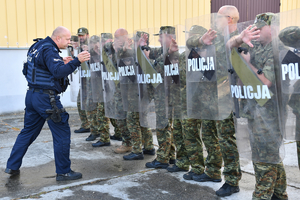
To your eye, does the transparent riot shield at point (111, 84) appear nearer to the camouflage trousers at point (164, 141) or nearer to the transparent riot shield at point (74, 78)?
the camouflage trousers at point (164, 141)

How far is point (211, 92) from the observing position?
3119mm

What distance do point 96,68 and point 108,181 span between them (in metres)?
2.12

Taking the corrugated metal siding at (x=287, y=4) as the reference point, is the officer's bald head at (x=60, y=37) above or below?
below

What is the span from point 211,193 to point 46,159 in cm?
251

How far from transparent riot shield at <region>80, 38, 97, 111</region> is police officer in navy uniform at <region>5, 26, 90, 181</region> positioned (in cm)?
158

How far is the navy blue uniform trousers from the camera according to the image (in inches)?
145

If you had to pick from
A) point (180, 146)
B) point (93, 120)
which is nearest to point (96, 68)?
point (93, 120)

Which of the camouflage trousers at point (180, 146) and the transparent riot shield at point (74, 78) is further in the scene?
the transparent riot shield at point (74, 78)

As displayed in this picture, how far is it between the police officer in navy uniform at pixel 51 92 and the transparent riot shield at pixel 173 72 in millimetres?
920

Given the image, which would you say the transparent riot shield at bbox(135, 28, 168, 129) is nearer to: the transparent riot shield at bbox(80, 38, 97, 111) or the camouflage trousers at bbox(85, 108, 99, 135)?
the transparent riot shield at bbox(80, 38, 97, 111)

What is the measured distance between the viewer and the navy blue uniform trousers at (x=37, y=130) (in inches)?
145

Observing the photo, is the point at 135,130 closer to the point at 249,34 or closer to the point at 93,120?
the point at 93,120

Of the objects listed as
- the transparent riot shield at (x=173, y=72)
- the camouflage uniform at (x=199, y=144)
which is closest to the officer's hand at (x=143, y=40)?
the transparent riot shield at (x=173, y=72)

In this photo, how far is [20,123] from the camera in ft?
23.8
